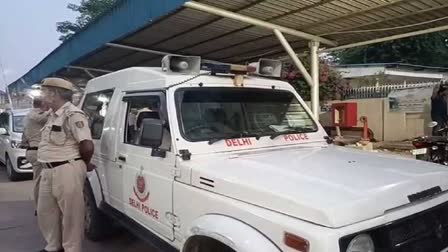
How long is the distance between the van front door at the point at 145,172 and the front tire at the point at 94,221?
112cm

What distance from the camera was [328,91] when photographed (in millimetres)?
13961

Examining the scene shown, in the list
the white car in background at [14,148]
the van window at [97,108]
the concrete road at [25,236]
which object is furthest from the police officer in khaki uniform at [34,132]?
the white car in background at [14,148]

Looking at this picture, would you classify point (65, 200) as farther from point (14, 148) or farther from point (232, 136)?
point (14, 148)

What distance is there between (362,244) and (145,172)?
2.04 metres

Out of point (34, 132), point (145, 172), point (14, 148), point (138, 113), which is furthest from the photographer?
point (14, 148)

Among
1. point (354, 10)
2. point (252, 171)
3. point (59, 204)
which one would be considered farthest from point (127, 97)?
point (354, 10)

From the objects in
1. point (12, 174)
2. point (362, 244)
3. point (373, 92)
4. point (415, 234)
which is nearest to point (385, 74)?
point (373, 92)

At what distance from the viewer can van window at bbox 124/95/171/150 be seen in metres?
3.83

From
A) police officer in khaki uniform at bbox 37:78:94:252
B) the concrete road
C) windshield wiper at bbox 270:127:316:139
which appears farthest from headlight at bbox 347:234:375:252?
the concrete road

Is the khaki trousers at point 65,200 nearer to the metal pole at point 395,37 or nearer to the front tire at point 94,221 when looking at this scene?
the front tire at point 94,221

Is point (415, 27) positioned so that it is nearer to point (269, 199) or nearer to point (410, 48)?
point (269, 199)

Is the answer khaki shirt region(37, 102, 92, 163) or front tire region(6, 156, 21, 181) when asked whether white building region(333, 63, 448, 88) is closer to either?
front tire region(6, 156, 21, 181)

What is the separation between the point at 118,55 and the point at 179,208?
9.01m

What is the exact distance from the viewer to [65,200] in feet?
13.5
